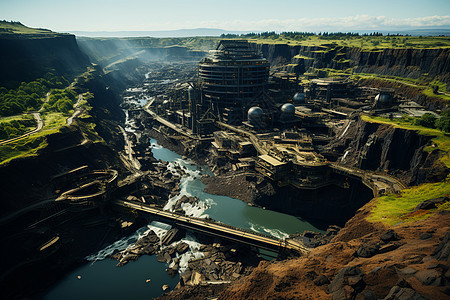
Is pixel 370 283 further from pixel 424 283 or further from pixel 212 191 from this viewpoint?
pixel 212 191

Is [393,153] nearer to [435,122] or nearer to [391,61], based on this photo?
[435,122]

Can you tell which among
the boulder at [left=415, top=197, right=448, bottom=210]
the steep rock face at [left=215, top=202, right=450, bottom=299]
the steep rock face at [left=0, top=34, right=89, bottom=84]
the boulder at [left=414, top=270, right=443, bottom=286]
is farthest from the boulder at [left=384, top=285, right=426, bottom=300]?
the steep rock face at [left=0, top=34, right=89, bottom=84]

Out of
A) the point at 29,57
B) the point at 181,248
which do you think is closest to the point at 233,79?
the point at 181,248

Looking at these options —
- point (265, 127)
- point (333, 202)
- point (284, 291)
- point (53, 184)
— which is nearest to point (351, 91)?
point (265, 127)

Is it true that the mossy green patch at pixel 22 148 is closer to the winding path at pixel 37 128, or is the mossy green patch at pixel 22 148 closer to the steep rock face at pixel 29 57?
Result: the winding path at pixel 37 128

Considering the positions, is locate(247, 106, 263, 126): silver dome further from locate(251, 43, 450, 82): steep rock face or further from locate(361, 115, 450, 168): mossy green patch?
locate(251, 43, 450, 82): steep rock face
